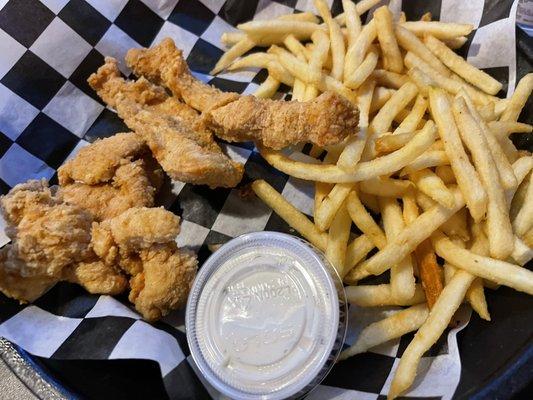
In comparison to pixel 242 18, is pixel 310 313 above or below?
below

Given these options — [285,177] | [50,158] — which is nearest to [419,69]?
[285,177]

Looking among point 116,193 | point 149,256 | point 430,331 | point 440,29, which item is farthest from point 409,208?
point 116,193

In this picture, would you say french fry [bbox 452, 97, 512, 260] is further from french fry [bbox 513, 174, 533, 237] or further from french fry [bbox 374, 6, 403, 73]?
french fry [bbox 374, 6, 403, 73]

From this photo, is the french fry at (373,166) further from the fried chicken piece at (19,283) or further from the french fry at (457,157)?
the fried chicken piece at (19,283)

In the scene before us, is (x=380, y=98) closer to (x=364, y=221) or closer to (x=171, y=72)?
(x=364, y=221)

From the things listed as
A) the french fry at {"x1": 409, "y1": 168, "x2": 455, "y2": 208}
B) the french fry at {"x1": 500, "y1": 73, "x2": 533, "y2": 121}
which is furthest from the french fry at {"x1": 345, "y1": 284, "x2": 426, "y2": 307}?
the french fry at {"x1": 500, "y1": 73, "x2": 533, "y2": 121}

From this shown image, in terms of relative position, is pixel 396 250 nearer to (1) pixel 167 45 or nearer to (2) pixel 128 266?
(2) pixel 128 266

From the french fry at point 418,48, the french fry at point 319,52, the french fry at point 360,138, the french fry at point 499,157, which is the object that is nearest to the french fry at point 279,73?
the french fry at point 319,52
